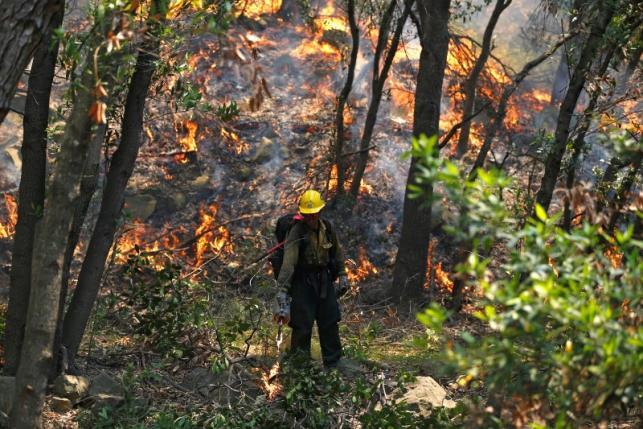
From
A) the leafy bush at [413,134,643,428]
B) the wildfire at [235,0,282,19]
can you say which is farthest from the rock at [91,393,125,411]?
the wildfire at [235,0,282,19]

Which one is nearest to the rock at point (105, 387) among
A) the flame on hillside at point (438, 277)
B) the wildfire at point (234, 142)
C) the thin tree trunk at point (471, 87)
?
the flame on hillside at point (438, 277)

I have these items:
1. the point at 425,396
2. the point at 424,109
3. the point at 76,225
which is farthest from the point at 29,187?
the point at 424,109

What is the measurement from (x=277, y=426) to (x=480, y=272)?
3.79 metres

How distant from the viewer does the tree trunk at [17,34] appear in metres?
4.48

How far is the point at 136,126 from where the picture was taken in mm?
7578

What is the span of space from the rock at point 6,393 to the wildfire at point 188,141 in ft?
32.2

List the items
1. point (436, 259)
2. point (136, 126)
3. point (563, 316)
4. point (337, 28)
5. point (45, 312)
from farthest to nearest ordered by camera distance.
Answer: point (337, 28) → point (436, 259) → point (136, 126) → point (45, 312) → point (563, 316)

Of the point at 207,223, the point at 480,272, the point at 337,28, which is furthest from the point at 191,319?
the point at 337,28

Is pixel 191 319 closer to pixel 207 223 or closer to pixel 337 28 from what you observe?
pixel 207 223

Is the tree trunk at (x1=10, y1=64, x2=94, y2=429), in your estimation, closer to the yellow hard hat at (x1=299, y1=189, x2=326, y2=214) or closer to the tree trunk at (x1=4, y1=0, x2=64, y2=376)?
the tree trunk at (x1=4, y1=0, x2=64, y2=376)

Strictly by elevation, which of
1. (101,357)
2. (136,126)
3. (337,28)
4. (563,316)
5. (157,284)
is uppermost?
(337,28)

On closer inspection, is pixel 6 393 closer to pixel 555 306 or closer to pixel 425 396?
pixel 425 396

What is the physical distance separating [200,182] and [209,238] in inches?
65.6

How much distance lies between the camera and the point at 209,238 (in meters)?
15.0
